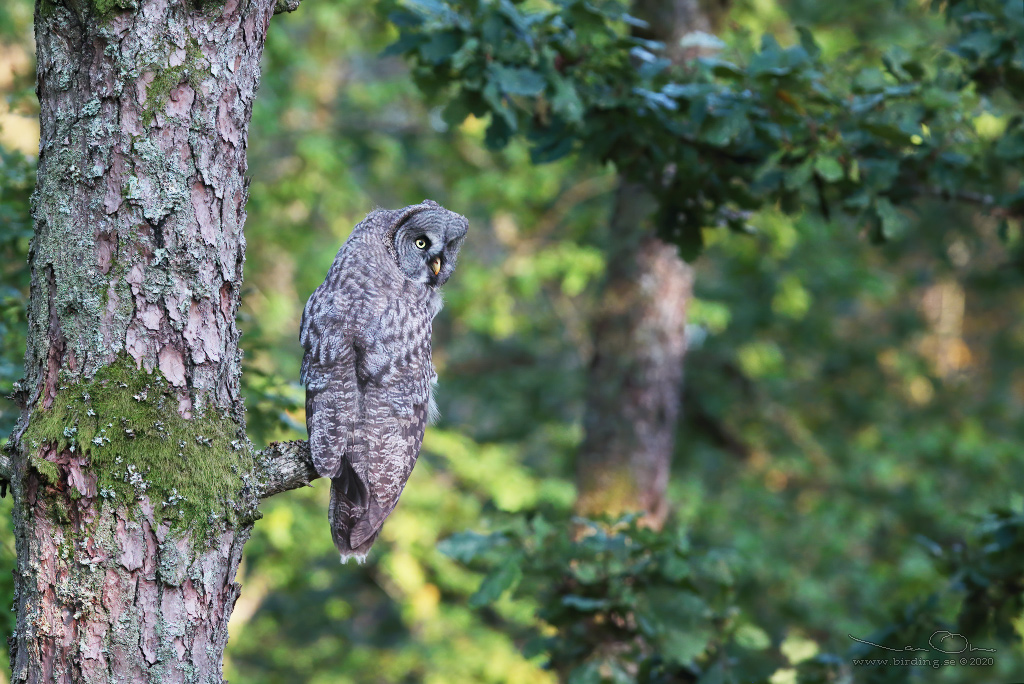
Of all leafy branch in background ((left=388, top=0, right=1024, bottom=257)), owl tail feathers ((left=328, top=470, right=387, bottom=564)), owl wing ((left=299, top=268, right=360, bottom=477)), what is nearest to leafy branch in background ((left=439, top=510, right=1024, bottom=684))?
owl tail feathers ((left=328, top=470, right=387, bottom=564))

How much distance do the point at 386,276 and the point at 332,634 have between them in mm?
11110

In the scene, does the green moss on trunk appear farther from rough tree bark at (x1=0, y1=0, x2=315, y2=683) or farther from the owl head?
the owl head

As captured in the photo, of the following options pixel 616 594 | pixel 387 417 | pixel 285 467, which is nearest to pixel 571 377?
pixel 616 594

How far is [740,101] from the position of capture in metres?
3.70

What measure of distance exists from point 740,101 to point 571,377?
7006mm

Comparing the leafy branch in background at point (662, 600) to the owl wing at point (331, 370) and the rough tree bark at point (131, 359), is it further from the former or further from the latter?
the rough tree bark at point (131, 359)

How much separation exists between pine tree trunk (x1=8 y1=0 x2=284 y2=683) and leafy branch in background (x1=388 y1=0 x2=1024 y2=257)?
1.38 meters

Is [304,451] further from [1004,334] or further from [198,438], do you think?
[1004,334]

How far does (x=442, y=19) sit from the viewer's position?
11.6 ft

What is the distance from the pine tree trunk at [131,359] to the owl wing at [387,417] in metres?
0.55

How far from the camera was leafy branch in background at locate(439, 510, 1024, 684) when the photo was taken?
3939 millimetres

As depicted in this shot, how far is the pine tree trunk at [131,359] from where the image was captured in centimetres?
218
